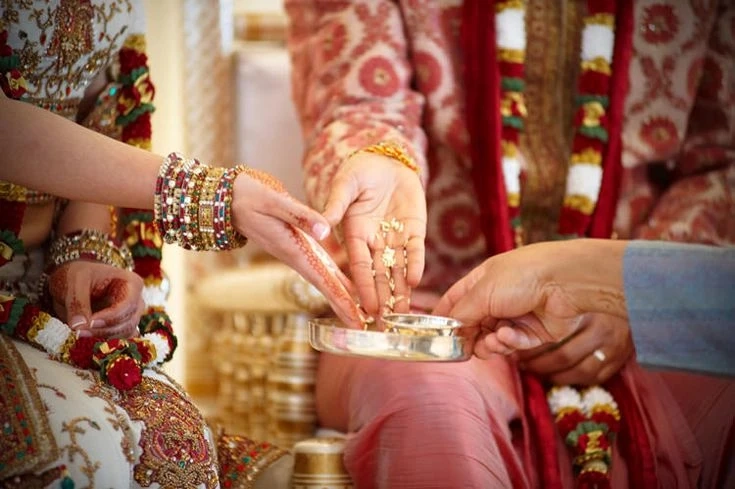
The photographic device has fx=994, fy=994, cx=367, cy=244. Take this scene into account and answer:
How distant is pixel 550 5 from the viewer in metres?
1.83

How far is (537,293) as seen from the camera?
1288 mm

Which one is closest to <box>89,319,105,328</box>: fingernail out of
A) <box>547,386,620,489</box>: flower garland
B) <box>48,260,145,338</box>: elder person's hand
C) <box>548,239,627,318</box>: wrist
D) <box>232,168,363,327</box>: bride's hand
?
<box>48,260,145,338</box>: elder person's hand

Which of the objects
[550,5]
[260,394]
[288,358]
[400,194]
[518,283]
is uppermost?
[550,5]

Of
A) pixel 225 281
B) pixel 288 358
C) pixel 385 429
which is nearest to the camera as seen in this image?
pixel 385 429

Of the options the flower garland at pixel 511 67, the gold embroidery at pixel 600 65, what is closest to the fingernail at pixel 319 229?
the flower garland at pixel 511 67

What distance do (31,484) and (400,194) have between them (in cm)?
68

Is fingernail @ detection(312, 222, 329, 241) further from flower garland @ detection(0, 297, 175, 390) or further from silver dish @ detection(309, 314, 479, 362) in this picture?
flower garland @ detection(0, 297, 175, 390)

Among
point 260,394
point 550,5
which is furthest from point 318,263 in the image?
point 260,394

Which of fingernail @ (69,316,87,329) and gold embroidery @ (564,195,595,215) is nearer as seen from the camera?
fingernail @ (69,316,87,329)

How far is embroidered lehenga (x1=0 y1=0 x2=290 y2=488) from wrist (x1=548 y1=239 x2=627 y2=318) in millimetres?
495

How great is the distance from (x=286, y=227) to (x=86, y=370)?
0.99 ft

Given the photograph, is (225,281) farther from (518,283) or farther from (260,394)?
(518,283)

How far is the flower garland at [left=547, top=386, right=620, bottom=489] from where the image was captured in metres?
1.41

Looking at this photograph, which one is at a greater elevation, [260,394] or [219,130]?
[219,130]
